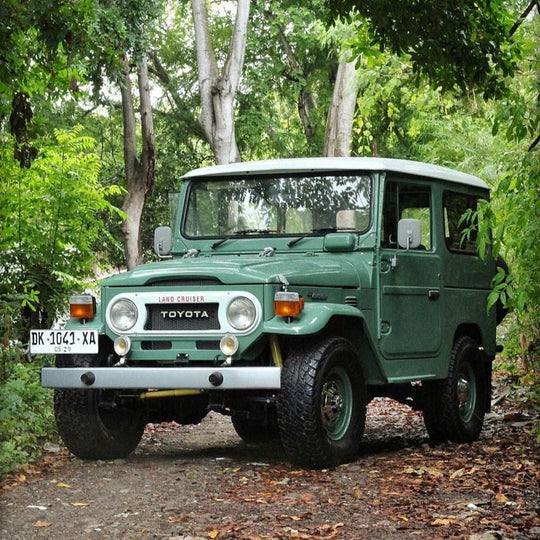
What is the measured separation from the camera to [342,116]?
67.8ft

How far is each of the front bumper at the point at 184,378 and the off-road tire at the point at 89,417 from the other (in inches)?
16.5

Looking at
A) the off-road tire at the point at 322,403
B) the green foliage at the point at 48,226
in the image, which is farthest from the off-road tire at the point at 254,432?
the green foliage at the point at 48,226

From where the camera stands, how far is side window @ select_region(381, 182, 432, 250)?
29.2ft

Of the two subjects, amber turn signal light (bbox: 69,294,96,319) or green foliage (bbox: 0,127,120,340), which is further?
green foliage (bbox: 0,127,120,340)

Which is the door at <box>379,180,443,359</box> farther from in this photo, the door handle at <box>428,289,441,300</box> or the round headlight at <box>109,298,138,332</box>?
the round headlight at <box>109,298,138,332</box>

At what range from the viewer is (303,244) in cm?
884

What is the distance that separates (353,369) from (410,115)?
2008 cm

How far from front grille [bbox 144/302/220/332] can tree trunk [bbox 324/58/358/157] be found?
1267 centimetres

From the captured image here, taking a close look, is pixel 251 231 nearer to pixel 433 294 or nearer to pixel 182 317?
pixel 182 317

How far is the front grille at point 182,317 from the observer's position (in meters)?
7.84

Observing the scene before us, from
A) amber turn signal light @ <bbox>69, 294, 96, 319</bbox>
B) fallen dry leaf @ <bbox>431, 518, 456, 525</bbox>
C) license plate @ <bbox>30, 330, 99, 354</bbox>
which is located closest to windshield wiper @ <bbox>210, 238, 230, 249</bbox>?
amber turn signal light @ <bbox>69, 294, 96, 319</bbox>

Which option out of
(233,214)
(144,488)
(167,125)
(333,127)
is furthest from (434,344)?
(167,125)

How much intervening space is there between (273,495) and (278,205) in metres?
2.81

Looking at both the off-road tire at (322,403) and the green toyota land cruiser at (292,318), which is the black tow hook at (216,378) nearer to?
the green toyota land cruiser at (292,318)
